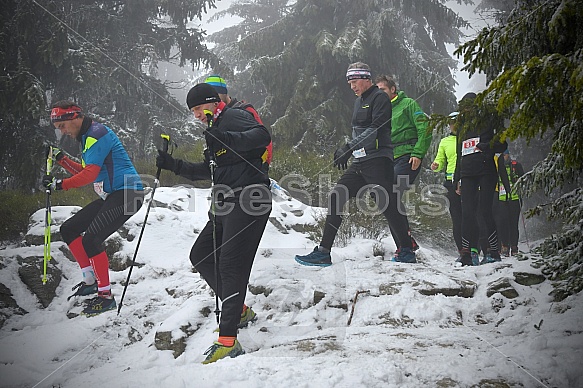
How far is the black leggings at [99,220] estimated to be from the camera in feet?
13.8

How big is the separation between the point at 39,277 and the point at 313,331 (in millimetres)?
3552

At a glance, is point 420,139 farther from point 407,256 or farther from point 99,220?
point 99,220

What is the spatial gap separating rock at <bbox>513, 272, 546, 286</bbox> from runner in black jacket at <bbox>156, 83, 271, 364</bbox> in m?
2.52

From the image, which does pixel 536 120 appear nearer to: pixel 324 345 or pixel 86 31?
pixel 324 345

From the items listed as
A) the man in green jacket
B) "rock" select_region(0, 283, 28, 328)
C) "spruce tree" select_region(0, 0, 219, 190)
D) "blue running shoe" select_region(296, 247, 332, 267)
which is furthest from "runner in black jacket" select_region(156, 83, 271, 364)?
"spruce tree" select_region(0, 0, 219, 190)

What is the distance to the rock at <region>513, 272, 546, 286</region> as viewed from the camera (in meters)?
3.76

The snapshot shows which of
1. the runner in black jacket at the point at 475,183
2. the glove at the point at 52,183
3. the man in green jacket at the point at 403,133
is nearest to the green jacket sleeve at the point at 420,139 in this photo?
the man in green jacket at the point at 403,133

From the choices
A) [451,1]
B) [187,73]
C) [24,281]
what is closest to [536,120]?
[24,281]

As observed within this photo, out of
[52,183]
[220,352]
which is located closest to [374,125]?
[220,352]

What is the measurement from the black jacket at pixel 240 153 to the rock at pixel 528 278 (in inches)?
102

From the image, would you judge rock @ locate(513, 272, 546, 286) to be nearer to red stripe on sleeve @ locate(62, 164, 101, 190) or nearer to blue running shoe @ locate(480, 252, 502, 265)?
blue running shoe @ locate(480, 252, 502, 265)

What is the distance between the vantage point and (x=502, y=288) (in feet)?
12.3

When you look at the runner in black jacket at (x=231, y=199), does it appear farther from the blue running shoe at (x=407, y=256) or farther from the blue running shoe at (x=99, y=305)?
the blue running shoe at (x=407, y=256)

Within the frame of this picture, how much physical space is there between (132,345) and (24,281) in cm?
213
